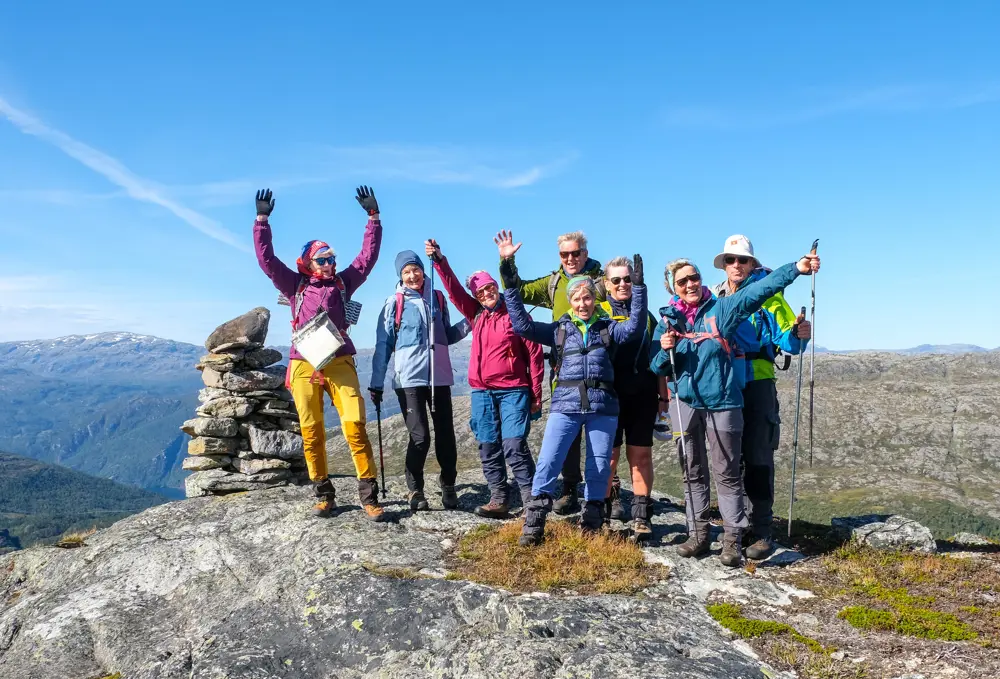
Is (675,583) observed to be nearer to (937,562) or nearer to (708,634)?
(708,634)

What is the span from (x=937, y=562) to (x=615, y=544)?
4.81 m

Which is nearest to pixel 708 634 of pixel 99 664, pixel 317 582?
pixel 317 582

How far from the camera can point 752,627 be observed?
7762 millimetres

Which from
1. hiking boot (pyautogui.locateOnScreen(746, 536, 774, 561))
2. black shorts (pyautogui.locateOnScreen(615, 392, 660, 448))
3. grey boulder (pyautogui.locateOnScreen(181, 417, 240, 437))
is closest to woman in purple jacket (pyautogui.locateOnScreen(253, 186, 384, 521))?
black shorts (pyautogui.locateOnScreen(615, 392, 660, 448))

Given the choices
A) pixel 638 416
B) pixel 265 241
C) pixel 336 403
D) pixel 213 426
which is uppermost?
pixel 265 241

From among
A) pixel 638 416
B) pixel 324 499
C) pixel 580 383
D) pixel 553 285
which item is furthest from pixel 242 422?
pixel 638 416

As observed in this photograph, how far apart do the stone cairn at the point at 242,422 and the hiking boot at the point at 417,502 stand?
16.3 feet

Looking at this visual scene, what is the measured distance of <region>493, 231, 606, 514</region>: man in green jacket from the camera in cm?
1115

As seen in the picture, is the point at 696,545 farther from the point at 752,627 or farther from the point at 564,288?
the point at 564,288

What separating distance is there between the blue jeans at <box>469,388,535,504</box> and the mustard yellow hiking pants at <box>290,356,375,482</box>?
1892 mm

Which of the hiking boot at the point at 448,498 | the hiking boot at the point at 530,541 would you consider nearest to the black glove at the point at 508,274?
the hiking boot at the point at 530,541

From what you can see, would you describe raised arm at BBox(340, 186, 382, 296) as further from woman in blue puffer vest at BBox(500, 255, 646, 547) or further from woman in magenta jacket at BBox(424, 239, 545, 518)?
woman in blue puffer vest at BBox(500, 255, 646, 547)

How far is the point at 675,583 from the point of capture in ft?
29.6

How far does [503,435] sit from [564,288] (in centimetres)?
269
